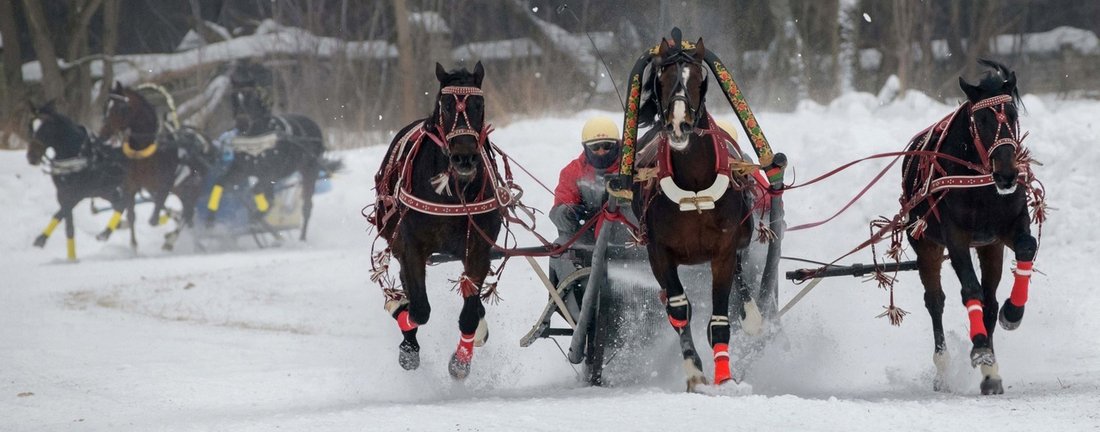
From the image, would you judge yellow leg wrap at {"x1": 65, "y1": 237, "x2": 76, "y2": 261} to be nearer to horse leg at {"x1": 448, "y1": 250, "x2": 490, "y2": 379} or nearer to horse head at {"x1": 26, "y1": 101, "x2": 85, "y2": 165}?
horse head at {"x1": 26, "y1": 101, "x2": 85, "y2": 165}

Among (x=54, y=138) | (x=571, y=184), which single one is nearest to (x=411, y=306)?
(x=571, y=184)

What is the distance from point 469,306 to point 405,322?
1.32ft

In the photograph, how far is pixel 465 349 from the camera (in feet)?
27.0

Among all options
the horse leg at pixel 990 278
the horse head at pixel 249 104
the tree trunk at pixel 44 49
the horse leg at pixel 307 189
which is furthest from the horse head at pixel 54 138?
the horse leg at pixel 990 278

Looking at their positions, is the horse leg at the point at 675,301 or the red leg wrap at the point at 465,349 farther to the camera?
the red leg wrap at the point at 465,349

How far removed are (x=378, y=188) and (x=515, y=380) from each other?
4.98 ft

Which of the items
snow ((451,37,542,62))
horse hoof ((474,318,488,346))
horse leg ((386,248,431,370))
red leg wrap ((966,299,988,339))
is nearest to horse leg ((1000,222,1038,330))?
red leg wrap ((966,299,988,339))

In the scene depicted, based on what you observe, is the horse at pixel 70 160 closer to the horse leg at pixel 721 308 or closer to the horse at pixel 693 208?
the horse at pixel 693 208

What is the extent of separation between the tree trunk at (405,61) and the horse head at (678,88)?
2034 centimetres

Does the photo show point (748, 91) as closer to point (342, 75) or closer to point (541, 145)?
point (541, 145)

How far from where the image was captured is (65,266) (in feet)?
59.9

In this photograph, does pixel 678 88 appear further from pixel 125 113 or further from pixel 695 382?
pixel 125 113

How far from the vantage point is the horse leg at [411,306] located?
26.6 feet

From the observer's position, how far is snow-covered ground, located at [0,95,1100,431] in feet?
21.6
